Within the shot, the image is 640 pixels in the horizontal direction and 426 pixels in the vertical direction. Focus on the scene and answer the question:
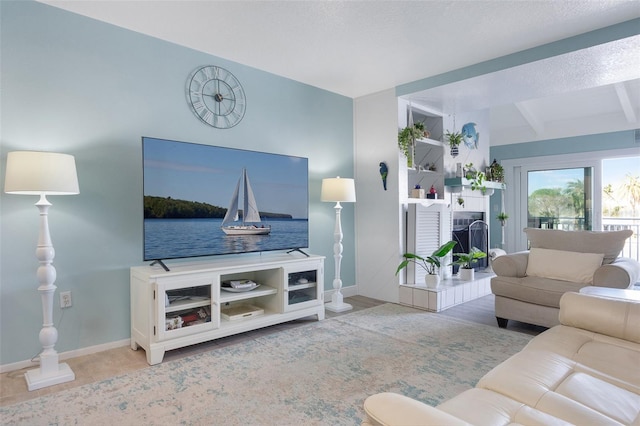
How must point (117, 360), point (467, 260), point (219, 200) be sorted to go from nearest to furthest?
point (117, 360)
point (219, 200)
point (467, 260)

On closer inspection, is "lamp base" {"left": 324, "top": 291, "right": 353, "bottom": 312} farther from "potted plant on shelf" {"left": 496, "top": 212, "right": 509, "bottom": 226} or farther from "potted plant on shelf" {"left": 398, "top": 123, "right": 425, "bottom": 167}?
"potted plant on shelf" {"left": 496, "top": 212, "right": 509, "bottom": 226}

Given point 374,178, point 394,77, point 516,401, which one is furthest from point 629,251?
point 516,401

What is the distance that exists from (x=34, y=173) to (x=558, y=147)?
688 centimetres

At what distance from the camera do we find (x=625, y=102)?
16.4ft

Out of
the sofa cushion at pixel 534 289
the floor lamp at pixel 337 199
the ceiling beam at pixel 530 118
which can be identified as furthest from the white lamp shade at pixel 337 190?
the ceiling beam at pixel 530 118

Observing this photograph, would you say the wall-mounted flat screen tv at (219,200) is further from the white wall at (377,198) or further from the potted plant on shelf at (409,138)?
the potted plant on shelf at (409,138)

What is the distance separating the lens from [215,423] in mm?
1833

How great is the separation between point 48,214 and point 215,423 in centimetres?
183

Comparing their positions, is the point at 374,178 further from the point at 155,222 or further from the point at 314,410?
the point at 314,410

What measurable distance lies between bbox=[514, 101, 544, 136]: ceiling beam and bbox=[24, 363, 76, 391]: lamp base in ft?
20.0

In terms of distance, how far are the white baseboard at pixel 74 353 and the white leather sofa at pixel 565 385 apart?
248 cm

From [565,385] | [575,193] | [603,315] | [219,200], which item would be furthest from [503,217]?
[565,385]

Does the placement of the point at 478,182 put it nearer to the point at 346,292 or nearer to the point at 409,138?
the point at 409,138

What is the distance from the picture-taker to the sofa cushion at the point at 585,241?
10.6 feet
